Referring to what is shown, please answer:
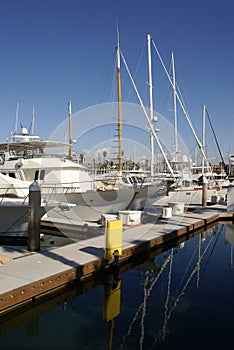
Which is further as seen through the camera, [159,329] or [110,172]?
[110,172]

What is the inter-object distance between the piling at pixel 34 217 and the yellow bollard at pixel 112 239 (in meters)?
2.03

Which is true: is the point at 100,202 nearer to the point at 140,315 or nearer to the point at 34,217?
the point at 34,217

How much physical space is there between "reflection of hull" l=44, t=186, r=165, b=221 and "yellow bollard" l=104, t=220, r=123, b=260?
758 centimetres

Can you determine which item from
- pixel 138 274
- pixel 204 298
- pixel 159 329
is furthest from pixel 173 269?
pixel 159 329

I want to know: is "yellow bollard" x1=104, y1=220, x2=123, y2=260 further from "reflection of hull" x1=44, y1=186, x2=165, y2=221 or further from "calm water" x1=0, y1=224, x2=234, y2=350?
"reflection of hull" x1=44, y1=186, x2=165, y2=221

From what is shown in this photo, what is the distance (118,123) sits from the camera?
75.7 feet

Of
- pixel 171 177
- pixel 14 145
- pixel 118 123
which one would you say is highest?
pixel 118 123

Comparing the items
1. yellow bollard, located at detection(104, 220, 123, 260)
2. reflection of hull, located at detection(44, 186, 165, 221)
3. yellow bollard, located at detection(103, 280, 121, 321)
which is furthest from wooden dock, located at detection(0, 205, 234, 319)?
reflection of hull, located at detection(44, 186, 165, 221)

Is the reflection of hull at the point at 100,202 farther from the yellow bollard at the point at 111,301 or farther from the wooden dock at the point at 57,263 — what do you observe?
the yellow bollard at the point at 111,301

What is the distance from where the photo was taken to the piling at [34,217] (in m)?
9.39

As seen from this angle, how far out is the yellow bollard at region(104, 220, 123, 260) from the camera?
9.01 m

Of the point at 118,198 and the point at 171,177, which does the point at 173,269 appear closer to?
the point at 118,198

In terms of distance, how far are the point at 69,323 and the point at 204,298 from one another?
341cm

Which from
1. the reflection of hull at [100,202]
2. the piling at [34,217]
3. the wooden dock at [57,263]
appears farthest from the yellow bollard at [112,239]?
the reflection of hull at [100,202]
